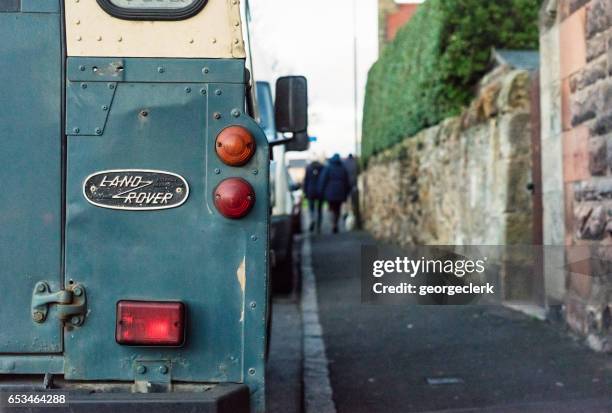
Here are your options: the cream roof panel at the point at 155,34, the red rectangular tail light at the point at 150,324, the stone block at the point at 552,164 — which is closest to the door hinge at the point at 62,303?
the red rectangular tail light at the point at 150,324

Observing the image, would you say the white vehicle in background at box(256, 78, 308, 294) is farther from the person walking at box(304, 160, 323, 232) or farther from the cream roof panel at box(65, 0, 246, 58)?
the person walking at box(304, 160, 323, 232)

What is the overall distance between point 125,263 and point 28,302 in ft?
1.26

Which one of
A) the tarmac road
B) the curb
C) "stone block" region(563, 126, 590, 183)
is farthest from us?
"stone block" region(563, 126, 590, 183)

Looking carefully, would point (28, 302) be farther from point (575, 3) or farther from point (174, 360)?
point (575, 3)

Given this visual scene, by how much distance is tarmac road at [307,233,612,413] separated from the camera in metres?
5.80

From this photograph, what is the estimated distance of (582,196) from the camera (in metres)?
6.95

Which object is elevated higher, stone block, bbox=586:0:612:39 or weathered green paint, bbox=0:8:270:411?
stone block, bbox=586:0:612:39

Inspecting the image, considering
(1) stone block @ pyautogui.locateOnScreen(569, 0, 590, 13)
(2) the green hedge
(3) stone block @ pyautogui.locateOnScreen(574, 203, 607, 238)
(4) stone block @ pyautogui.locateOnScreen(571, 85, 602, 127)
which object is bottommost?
(3) stone block @ pyautogui.locateOnScreen(574, 203, 607, 238)

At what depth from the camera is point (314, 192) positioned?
20.8 metres

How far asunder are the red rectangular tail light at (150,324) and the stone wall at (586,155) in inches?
151

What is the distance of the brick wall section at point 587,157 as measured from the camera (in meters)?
6.43

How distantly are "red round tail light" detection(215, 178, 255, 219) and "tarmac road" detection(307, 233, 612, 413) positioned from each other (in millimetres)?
2681

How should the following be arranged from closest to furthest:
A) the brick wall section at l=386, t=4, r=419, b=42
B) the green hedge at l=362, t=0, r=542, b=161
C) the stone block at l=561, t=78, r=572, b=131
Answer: the stone block at l=561, t=78, r=572, b=131 < the green hedge at l=362, t=0, r=542, b=161 < the brick wall section at l=386, t=4, r=419, b=42

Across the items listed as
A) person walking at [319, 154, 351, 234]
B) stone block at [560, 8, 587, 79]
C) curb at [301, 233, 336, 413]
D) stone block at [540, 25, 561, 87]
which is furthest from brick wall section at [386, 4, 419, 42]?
stone block at [560, 8, 587, 79]
